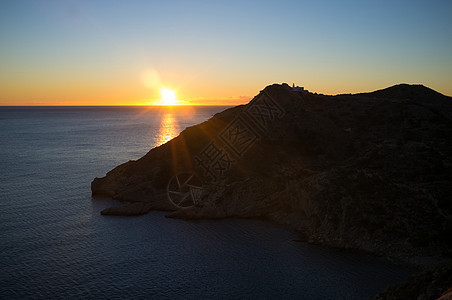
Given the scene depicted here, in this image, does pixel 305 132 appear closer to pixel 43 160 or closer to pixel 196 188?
pixel 196 188

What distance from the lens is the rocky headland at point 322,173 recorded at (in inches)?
1956

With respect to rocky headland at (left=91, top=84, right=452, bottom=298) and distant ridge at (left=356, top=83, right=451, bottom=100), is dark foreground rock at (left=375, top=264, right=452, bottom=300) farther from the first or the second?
distant ridge at (left=356, top=83, right=451, bottom=100)

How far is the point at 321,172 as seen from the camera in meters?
65.1

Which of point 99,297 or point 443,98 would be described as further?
point 443,98

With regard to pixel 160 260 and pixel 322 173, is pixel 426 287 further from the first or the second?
pixel 322 173

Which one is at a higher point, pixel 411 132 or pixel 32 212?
pixel 411 132

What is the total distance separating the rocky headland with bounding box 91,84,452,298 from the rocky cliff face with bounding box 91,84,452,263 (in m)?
0.19

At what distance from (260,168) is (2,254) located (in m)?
45.0

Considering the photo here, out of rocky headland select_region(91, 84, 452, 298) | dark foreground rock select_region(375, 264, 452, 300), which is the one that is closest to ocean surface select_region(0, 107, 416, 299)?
rocky headland select_region(91, 84, 452, 298)

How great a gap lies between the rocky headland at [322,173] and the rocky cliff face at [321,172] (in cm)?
19

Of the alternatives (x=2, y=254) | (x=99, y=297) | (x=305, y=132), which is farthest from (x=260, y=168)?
(x=2, y=254)

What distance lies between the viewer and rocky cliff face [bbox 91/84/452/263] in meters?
50.1

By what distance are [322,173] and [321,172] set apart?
3362 mm

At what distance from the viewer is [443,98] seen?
115125 mm
